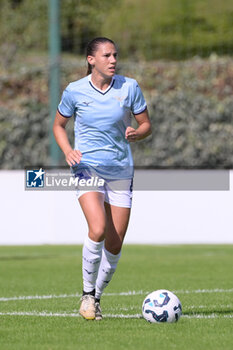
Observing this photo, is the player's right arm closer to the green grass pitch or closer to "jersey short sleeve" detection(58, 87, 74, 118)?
"jersey short sleeve" detection(58, 87, 74, 118)

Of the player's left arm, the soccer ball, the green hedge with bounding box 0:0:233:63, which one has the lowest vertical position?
the green hedge with bounding box 0:0:233:63

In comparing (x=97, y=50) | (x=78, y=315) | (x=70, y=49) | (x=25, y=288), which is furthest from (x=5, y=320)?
(x=70, y=49)

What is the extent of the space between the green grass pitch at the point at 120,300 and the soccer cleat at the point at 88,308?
0.08m

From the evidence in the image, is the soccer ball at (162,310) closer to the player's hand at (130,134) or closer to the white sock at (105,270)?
the white sock at (105,270)

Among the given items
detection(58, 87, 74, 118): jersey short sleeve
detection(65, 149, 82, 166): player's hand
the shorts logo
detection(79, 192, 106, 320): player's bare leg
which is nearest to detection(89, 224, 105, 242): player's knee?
detection(79, 192, 106, 320): player's bare leg

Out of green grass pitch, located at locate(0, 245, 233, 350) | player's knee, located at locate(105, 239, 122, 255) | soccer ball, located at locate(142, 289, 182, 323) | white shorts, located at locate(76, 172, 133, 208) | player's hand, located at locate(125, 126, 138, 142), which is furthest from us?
player's knee, located at locate(105, 239, 122, 255)

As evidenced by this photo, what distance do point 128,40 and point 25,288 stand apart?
1192 centimetres

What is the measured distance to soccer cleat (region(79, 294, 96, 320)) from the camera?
7.23 m

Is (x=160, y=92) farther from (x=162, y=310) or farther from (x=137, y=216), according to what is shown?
(x=162, y=310)

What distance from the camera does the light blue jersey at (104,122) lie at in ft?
24.3

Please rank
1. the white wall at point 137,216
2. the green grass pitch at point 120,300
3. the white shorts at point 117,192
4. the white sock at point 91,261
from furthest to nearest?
1. the white wall at point 137,216
2. the white shorts at point 117,192
3. the white sock at point 91,261
4. the green grass pitch at point 120,300

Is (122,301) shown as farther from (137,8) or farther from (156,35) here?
(137,8)

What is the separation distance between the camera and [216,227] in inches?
656

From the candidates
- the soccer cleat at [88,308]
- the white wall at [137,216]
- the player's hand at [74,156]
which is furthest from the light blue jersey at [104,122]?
the white wall at [137,216]
